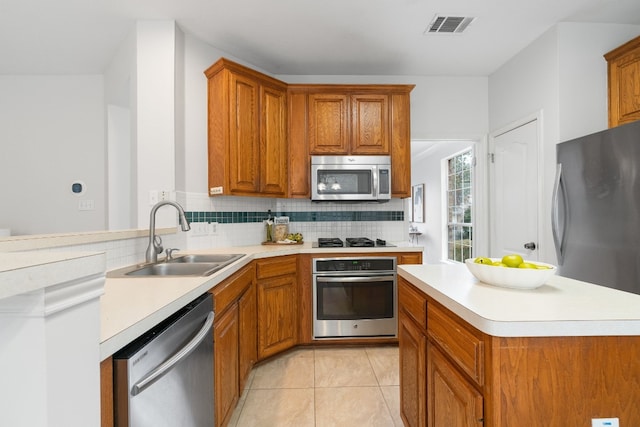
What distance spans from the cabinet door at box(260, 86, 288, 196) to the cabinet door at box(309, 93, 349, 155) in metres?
0.26

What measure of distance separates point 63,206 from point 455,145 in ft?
17.4

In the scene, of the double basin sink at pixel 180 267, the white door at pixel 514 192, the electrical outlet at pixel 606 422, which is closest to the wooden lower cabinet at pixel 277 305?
the double basin sink at pixel 180 267

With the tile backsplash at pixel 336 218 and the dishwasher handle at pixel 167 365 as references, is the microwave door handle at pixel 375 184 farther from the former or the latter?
the dishwasher handle at pixel 167 365

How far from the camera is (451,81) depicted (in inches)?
133

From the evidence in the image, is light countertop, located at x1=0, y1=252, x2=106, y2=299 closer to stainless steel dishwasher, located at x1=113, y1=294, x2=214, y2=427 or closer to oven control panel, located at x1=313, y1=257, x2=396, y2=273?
stainless steel dishwasher, located at x1=113, y1=294, x2=214, y2=427

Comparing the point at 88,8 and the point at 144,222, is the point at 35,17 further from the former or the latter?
the point at 144,222

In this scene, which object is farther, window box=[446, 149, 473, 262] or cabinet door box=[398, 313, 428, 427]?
window box=[446, 149, 473, 262]

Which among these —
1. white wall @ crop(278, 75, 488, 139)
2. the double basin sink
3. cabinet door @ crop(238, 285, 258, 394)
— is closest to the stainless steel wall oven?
cabinet door @ crop(238, 285, 258, 394)

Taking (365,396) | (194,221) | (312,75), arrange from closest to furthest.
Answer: (365,396)
(194,221)
(312,75)

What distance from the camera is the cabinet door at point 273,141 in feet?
9.14

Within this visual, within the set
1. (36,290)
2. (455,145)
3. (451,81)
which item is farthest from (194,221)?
(455,145)

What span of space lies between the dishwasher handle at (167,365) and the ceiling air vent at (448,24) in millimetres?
2636

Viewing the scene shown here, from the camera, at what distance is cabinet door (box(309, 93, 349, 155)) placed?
2979 mm

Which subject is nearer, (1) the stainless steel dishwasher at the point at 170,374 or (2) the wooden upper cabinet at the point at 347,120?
(1) the stainless steel dishwasher at the point at 170,374
